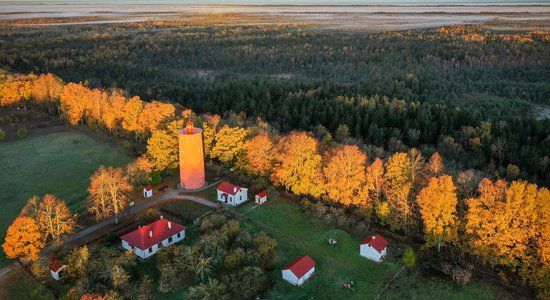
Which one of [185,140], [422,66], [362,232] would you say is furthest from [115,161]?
[422,66]

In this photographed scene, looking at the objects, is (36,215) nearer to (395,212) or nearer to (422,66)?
(395,212)

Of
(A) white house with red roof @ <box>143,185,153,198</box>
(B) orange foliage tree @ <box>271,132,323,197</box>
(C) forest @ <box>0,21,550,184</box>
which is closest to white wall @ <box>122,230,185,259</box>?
(A) white house with red roof @ <box>143,185,153,198</box>

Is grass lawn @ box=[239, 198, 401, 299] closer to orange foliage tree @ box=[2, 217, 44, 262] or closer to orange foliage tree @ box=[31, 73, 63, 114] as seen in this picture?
orange foliage tree @ box=[2, 217, 44, 262]

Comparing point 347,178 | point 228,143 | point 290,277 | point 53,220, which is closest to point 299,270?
point 290,277

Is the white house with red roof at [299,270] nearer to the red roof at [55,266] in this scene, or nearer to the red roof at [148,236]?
the red roof at [148,236]

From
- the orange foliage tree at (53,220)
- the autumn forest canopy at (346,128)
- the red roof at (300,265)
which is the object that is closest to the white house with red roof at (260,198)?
the autumn forest canopy at (346,128)
